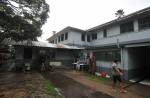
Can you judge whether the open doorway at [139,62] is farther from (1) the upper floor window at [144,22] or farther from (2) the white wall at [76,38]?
(2) the white wall at [76,38]

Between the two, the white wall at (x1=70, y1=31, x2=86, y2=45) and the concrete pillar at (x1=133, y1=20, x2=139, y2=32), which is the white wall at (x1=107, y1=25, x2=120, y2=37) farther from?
the white wall at (x1=70, y1=31, x2=86, y2=45)

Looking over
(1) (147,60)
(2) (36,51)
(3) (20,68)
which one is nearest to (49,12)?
(2) (36,51)

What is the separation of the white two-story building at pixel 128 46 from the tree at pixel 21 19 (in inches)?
318

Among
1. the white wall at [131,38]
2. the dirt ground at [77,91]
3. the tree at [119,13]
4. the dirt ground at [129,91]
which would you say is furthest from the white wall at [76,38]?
the tree at [119,13]

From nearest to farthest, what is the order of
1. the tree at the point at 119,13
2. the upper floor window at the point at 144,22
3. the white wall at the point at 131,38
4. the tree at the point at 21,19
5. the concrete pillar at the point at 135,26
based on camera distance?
the tree at the point at 21,19, the white wall at the point at 131,38, the upper floor window at the point at 144,22, the concrete pillar at the point at 135,26, the tree at the point at 119,13

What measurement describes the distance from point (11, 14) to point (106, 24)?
12031 millimetres

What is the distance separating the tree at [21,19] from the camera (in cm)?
958

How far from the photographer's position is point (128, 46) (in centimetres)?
1058

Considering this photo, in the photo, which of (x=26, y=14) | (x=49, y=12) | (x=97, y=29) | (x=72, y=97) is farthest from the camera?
(x=97, y=29)

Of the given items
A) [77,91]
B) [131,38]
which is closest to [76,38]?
[131,38]

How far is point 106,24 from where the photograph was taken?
16.3 metres

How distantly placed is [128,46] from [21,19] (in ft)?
33.7

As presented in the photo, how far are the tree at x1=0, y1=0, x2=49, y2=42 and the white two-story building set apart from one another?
8.09 m

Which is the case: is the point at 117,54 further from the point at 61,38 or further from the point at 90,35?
the point at 61,38
